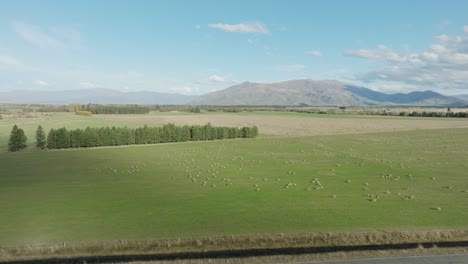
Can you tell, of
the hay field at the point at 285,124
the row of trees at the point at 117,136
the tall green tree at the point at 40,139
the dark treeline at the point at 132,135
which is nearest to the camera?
the tall green tree at the point at 40,139

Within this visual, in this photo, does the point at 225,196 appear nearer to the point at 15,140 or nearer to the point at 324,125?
the point at 15,140

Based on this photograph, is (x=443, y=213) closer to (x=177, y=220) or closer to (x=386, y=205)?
(x=386, y=205)

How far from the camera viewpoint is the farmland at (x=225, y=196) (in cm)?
2439

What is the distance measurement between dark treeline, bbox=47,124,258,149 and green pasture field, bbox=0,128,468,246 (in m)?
24.0

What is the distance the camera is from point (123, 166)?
55.3m

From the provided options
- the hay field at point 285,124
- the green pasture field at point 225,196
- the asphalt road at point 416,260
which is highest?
the hay field at point 285,124

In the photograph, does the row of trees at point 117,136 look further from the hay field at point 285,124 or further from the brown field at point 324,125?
the brown field at point 324,125

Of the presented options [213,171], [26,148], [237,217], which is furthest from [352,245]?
[26,148]

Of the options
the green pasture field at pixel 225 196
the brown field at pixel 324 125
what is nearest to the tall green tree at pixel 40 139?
the green pasture field at pixel 225 196

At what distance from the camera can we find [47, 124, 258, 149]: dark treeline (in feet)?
279

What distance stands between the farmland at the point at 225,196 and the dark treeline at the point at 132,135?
78.0 feet

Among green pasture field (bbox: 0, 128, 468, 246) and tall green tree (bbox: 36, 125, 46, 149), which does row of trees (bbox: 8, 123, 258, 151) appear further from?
green pasture field (bbox: 0, 128, 468, 246)

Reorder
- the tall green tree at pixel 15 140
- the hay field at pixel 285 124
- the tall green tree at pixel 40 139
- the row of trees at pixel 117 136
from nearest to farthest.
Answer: the tall green tree at pixel 15 140
the tall green tree at pixel 40 139
the row of trees at pixel 117 136
the hay field at pixel 285 124

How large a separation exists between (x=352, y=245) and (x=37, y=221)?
2095 cm
